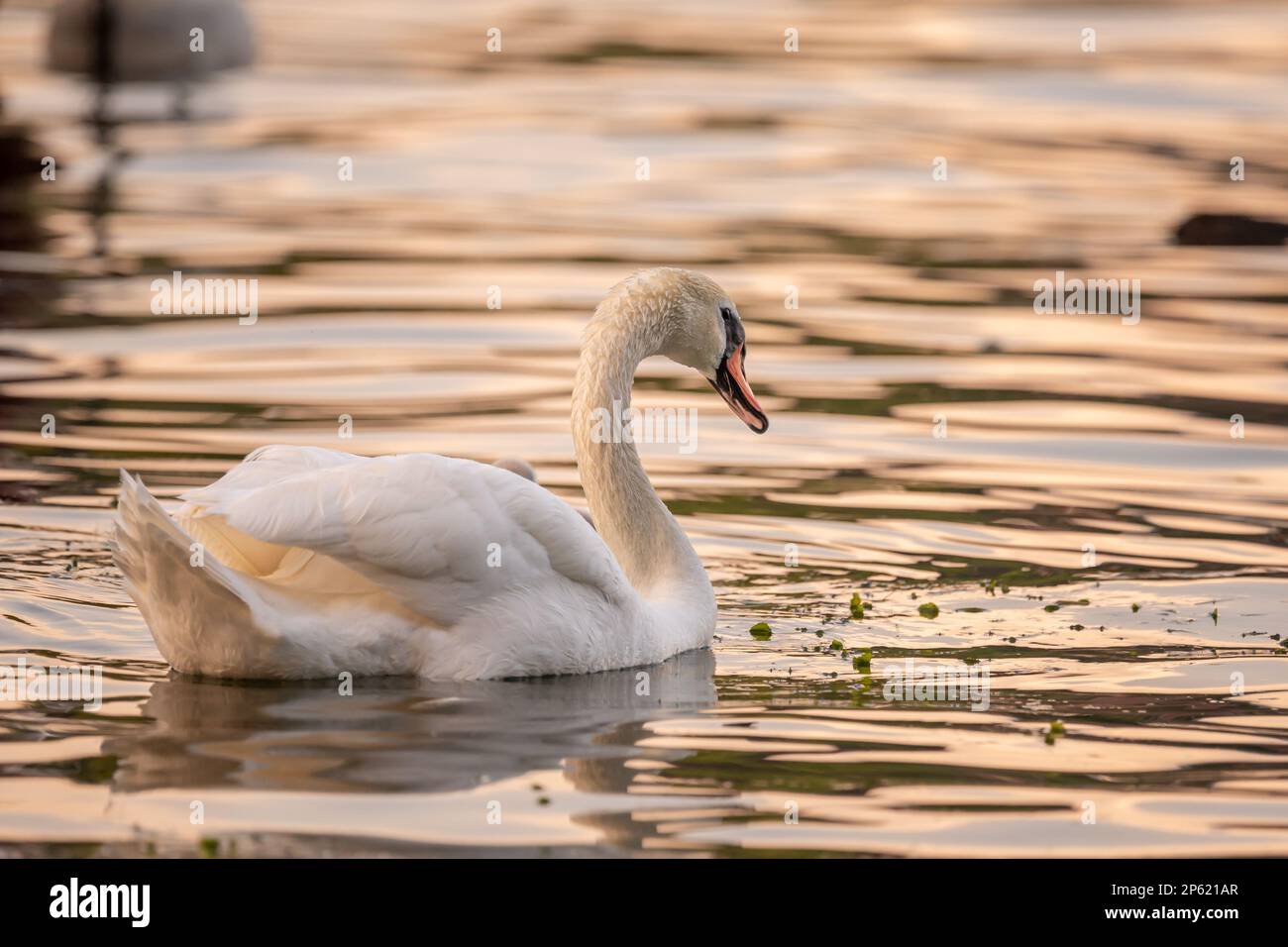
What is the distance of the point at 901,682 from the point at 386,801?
2.80 m

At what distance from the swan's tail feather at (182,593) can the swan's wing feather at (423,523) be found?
286mm

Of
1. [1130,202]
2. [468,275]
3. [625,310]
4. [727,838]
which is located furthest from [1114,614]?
[1130,202]

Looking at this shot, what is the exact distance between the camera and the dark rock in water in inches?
910

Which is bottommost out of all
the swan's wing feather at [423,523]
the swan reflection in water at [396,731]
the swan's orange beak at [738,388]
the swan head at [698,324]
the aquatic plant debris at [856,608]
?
the swan reflection in water at [396,731]

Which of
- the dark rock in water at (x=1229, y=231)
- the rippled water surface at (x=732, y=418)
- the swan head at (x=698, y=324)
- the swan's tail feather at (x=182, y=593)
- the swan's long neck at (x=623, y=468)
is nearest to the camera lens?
the rippled water surface at (x=732, y=418)

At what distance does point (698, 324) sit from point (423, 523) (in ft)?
7.48

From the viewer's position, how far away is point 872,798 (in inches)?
333

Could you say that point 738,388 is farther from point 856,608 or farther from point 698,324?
point 856,608

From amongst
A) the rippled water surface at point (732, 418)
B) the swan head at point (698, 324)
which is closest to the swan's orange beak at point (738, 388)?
the swan head at point (698, 324)

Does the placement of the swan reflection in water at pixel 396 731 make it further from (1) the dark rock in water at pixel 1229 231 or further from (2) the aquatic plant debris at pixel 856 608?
(1) the dark rock in water at pixel 1229 231

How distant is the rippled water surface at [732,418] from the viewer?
8547mm

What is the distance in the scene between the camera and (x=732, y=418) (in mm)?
16281

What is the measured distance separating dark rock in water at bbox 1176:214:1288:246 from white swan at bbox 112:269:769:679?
13.7 m

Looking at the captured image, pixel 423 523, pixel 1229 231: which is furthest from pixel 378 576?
pixel 1229 231
